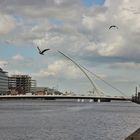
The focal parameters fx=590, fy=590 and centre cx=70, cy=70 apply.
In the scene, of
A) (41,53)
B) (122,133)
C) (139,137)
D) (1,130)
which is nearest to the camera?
(139,137)

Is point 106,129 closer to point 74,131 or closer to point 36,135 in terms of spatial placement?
point 74,131

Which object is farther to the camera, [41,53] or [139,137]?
[41,53]

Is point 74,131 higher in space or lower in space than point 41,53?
lower

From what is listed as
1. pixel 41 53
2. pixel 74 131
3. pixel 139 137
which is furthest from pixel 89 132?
pixel 139 137

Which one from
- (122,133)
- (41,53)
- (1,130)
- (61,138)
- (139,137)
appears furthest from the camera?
(1,130)

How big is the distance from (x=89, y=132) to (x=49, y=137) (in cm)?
1067

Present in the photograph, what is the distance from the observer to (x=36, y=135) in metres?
83.5

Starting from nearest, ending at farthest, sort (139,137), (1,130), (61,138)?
(139,137) < (61,138) < (1,130)

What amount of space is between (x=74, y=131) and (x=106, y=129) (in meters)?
6.32

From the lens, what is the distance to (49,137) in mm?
80125

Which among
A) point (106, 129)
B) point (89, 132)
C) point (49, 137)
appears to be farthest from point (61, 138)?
point (106, 129)

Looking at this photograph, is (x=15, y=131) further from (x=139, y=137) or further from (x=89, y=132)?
(x=139, y=137)

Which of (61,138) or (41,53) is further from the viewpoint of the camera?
(61,138)

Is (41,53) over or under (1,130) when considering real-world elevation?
over
